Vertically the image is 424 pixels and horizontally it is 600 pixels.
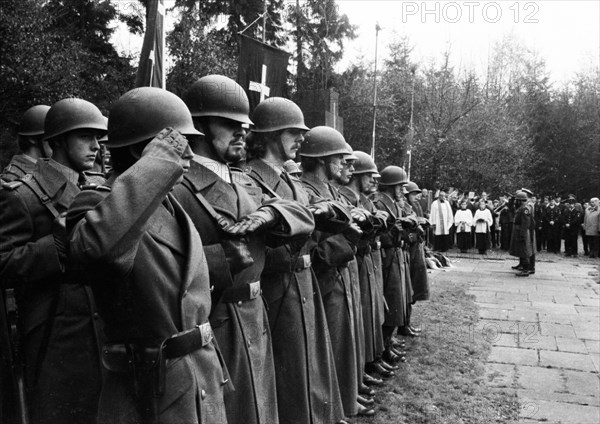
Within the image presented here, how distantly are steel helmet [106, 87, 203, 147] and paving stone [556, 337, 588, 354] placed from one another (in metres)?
7.17

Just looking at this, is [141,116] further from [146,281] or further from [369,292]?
[369,292]

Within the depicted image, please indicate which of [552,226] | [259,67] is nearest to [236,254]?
[259,67]

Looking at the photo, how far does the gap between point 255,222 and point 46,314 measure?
1.30 metres

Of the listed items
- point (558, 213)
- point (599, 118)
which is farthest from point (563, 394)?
point (599, 118)

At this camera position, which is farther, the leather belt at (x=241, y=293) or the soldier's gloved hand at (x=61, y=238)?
the leather belt at (x=241, y=293)

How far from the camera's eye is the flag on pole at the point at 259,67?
7980mm

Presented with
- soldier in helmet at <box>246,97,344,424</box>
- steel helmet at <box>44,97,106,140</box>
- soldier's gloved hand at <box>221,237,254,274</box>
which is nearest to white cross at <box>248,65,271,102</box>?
soldier in helmet at <box>246,97,344,424</box>

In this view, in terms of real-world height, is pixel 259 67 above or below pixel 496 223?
above

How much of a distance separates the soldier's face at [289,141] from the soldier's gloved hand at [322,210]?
0.47m

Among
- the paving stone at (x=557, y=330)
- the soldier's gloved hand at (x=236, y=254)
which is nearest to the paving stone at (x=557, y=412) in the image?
the paving stone at (x=557, y=330)

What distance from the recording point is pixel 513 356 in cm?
765

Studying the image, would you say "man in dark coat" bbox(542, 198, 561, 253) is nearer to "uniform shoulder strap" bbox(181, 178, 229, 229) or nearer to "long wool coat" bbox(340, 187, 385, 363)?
"long wool coat" bbox(340, 187, 385, 363)

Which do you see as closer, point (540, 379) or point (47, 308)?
point (47, 308)

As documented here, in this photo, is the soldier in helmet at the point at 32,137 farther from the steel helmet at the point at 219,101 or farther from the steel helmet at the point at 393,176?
the steel helmet at the point at 393,176
